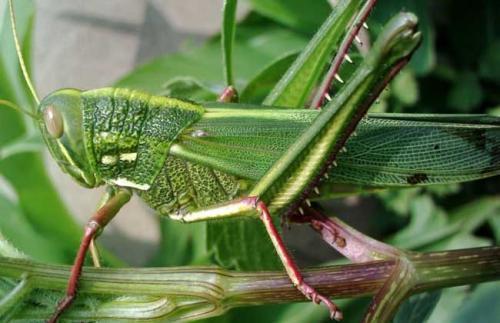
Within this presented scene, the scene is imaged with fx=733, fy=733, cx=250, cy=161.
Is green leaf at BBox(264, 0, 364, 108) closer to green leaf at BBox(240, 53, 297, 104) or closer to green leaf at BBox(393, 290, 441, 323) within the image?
green leaf at BBox(240, 53, 297, 104)

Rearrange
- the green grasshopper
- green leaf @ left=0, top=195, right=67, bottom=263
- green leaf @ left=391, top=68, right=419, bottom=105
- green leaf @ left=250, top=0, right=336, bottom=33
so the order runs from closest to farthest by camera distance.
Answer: the green grasshopper → green leaf @ left=0, top=195, right=67, bottom=263 → green leaf @ left=250, top=0, right=336, bottom=33 → green leaf @ left=391, top=68, right=419, bottom=105

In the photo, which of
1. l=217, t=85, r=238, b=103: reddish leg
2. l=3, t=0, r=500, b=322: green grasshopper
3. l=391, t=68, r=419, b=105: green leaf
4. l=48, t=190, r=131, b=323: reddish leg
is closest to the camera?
l=48, t=190, r=131, b=323: reddish leg

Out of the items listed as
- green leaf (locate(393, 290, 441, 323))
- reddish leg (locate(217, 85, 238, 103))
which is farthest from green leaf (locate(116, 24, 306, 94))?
green leaf (locate(393, 290, 441, 323))

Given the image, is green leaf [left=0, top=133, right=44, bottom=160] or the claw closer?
the claw

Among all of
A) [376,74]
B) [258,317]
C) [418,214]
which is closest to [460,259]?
[376,74]

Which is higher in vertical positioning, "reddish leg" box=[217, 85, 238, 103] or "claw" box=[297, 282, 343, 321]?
"reddish leg" box=[217, 85, 238, 103]

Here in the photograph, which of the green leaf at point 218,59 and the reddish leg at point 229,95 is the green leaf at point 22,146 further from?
the reddish leg at point 229,95

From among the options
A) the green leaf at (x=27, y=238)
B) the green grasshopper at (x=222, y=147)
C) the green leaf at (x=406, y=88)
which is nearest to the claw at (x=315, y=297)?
the green grasshopper at (x=222, y=147)
